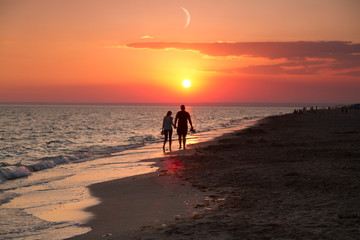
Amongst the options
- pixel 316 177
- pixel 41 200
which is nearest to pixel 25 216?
pixel 41 200

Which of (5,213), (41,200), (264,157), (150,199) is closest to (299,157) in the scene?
(264,157)

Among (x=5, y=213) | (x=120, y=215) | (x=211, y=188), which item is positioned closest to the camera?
(x=120, y=215)

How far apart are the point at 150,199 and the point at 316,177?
183 inches

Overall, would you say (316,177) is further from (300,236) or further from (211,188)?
(300,236)

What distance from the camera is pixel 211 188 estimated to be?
9148 mm

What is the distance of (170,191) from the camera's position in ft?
30.2

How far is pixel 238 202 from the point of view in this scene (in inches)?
292

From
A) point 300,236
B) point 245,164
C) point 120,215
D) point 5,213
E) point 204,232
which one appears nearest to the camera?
point 300,236

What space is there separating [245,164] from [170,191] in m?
4.58

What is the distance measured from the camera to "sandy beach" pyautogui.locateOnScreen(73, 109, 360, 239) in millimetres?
5535

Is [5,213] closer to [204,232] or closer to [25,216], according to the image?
[25,216]

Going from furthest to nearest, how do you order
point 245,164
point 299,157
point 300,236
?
1. point 299,157
2. point 245,164
3. point 300,236

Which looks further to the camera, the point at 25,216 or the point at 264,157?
the point at 264,157

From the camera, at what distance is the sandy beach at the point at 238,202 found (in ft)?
18.2
